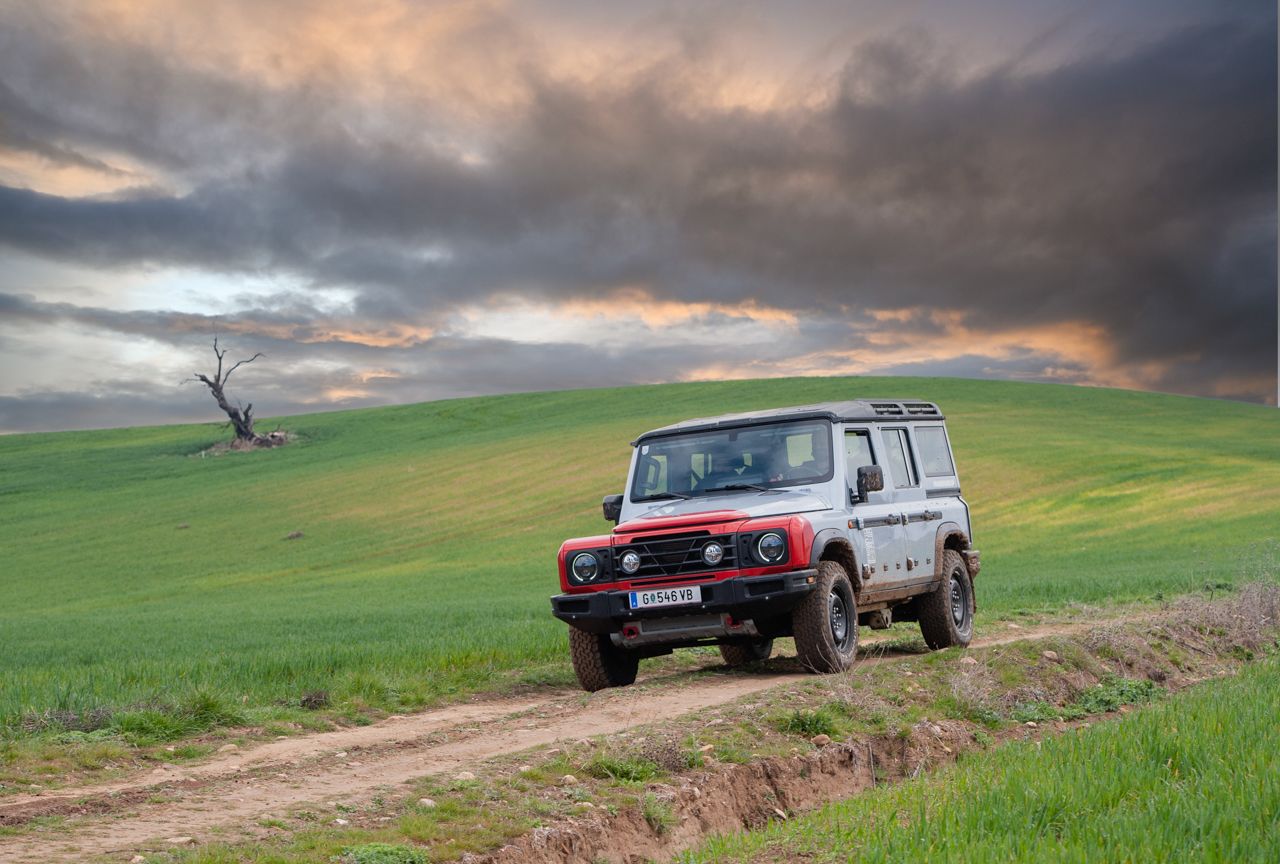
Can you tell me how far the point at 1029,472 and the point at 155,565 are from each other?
3180cm

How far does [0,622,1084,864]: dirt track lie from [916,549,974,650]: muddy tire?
5.44ft

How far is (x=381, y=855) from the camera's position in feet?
19.5

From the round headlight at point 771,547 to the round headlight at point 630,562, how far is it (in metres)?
1.16

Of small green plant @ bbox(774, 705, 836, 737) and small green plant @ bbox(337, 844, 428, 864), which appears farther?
small green plant @ bbox(774, 705, 836, 737)

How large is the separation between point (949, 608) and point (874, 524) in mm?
2152

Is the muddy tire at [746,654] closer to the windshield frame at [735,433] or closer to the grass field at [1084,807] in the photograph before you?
the windshield frame at [735,433]

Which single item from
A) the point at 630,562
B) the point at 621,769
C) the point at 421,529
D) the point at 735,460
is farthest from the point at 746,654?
the point at 421,529

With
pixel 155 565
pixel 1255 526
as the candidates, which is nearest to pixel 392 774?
pixel 1255 526

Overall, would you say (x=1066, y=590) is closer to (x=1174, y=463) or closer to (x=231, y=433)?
(x=1174, y=463)

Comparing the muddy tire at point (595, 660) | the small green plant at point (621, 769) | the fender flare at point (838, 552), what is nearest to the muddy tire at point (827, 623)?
the fender flare at point (838, 552)

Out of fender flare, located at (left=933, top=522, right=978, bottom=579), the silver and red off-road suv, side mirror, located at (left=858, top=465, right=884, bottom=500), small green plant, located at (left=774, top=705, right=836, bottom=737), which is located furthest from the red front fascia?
fender flare, located at (left=933, top=522, right=978, bottom=579)

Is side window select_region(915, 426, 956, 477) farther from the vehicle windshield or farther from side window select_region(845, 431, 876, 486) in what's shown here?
the vehicle windshield

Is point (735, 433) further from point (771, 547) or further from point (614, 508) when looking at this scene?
point (771, 547)

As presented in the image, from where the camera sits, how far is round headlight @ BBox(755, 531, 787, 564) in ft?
37.7
